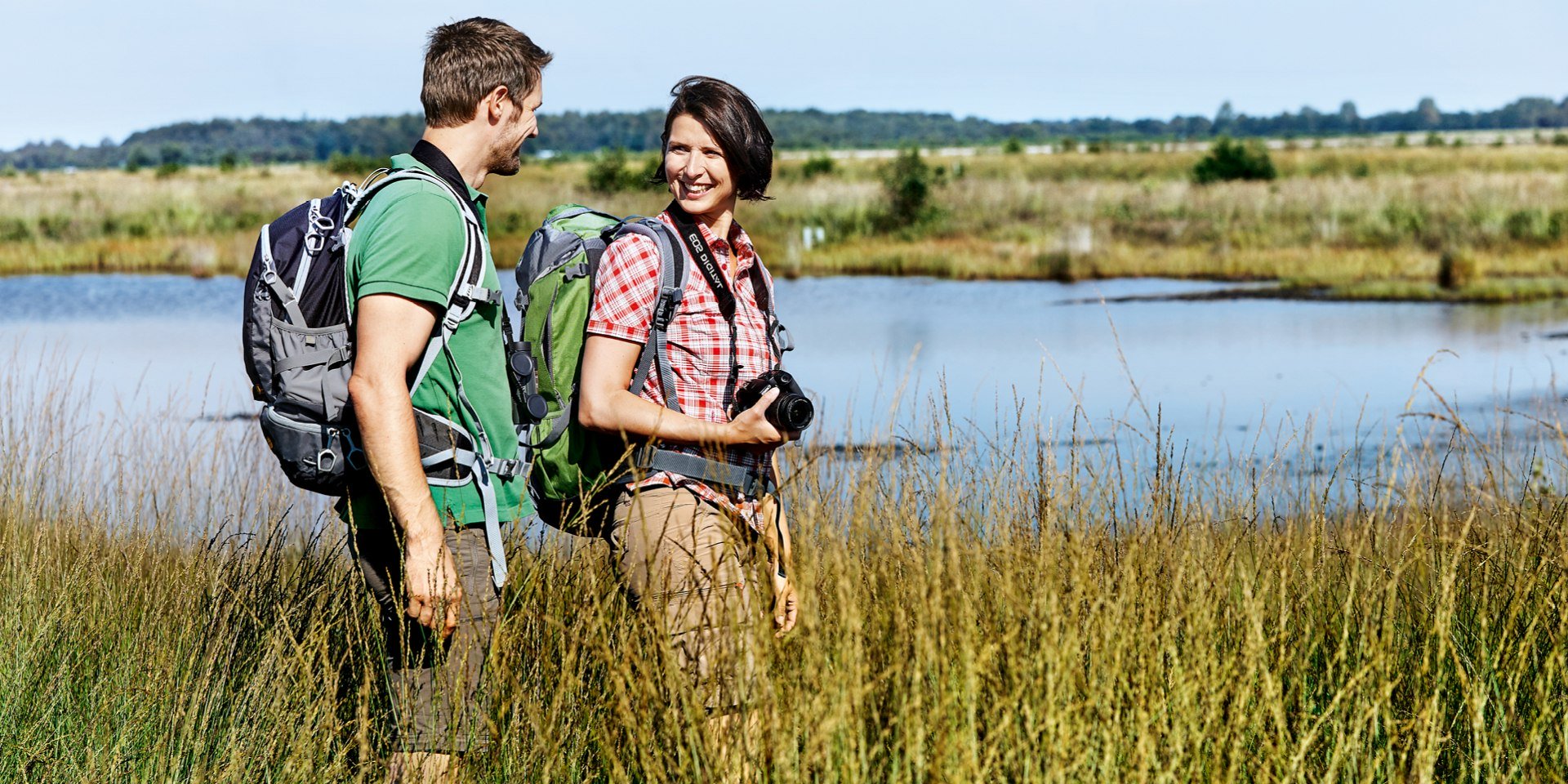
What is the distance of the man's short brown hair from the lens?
8.26ft

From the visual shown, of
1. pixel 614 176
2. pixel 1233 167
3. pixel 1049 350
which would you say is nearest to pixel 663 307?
pixel 1049 350

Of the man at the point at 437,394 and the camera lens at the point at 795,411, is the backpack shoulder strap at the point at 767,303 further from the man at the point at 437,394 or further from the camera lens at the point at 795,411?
the man at the point at 437,394

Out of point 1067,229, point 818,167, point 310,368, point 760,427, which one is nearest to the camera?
point 310,368

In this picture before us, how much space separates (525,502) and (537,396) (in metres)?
0.24

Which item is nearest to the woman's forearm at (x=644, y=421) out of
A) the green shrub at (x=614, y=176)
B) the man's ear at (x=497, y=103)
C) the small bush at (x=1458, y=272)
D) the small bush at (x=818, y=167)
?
the man's ear at (x=497, y=103)

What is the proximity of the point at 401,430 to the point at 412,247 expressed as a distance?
32 centimetres

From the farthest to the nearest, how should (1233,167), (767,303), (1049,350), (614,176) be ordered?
(1233,167) < (614,176) < (1049,350) < (767,303)

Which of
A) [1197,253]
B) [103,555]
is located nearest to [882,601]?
[103,555]

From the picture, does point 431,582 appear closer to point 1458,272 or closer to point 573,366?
point 573,366

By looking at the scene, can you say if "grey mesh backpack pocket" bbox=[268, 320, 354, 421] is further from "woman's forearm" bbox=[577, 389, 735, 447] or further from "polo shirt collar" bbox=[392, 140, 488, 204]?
"woman's forearm" bbox=[577, 389, 735, 447]

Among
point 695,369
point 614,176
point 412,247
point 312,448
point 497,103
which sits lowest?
point 312,448

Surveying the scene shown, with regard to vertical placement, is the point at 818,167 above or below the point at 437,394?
above

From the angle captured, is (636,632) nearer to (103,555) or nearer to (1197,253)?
(103,555)

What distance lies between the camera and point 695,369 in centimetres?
269
